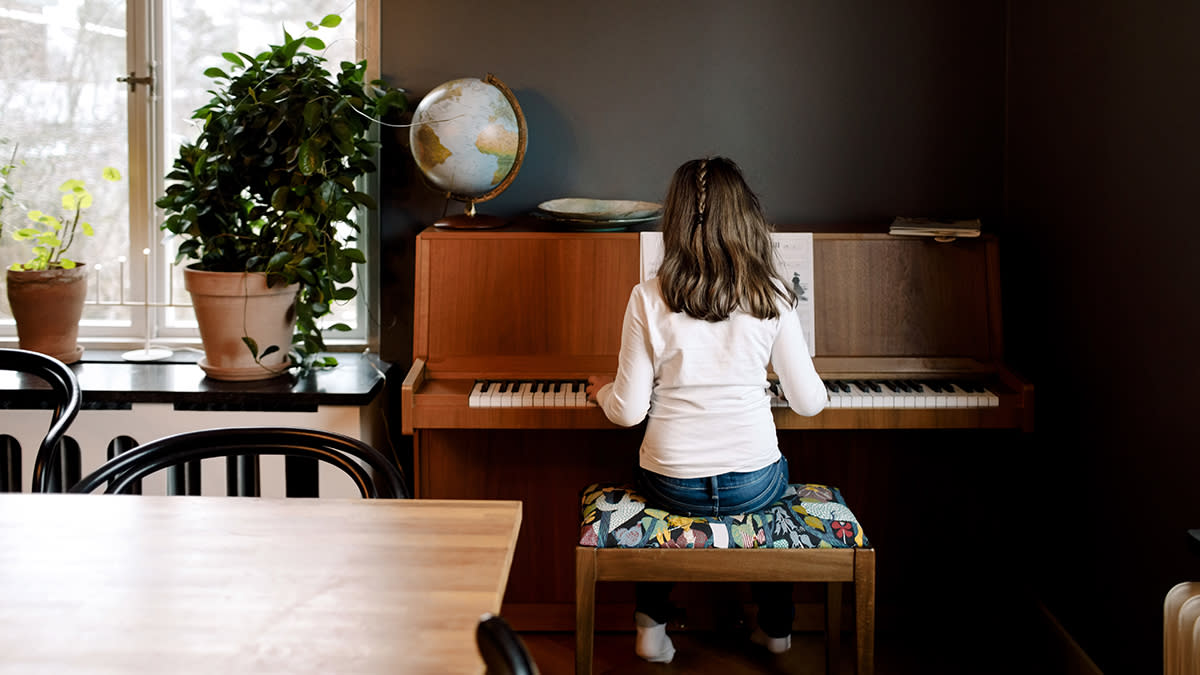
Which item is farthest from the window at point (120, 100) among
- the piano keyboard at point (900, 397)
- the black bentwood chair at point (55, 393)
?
the piano keyboard at point (900, 397)

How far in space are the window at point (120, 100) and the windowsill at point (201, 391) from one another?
0.32m

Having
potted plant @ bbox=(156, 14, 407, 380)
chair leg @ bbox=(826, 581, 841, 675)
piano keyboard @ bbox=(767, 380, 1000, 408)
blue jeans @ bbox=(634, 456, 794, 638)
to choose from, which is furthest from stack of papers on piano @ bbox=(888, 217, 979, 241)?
potted plant @ bbox=(156, 14, 407, 380)

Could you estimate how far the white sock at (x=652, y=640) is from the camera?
2.81 metres

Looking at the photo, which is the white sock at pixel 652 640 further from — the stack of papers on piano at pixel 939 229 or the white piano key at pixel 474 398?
the stack of papers on piano at pixel 939 229

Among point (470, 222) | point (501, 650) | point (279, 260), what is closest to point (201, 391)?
point (279, 260)

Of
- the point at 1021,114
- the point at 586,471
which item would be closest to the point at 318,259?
the point at 586,471

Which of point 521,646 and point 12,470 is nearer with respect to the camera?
point 521,646

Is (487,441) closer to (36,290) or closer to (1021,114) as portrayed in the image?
(36,290)

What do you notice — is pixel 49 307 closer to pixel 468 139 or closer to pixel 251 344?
pixel 251 344

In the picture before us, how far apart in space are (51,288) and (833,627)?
2310 millimetres

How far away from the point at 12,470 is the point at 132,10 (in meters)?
1.38

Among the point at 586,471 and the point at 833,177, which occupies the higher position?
the point at 833,177

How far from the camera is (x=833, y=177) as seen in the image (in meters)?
3.28

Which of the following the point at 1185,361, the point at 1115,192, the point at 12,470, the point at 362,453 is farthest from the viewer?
the point at 12,470
